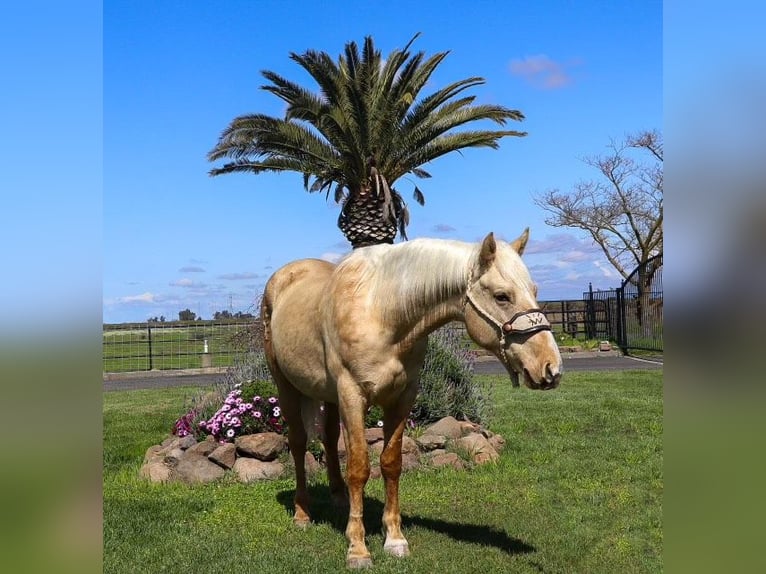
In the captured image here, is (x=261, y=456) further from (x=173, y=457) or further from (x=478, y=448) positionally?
(x=478, y=448)

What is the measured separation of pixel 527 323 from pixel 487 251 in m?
0.50

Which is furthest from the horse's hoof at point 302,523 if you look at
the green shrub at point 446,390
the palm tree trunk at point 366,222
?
the palm tree trunk at point 366,222

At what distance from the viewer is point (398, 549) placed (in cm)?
434

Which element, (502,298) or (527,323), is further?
(502,298)

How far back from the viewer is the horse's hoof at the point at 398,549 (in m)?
4.32

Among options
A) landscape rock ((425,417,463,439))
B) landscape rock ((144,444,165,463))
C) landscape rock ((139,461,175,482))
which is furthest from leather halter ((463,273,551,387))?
landscape rock ((144,444,165,463))

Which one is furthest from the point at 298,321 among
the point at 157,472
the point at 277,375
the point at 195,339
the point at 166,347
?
the point at 166,347

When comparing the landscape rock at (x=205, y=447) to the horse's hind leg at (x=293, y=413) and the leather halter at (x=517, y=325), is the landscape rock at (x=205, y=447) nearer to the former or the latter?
the horse's hind leg at (x=293, y=413)

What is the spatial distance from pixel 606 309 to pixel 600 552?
77.1 feet

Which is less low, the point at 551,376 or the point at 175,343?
the point at 551,376
